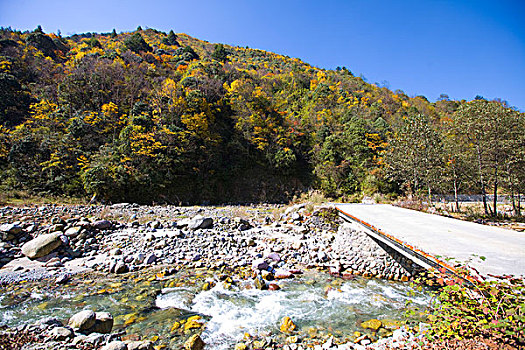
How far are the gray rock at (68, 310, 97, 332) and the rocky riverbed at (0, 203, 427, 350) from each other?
1.3 inches

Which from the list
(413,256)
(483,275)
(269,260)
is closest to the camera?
(483,275)

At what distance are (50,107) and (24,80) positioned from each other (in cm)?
656

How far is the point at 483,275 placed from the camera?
9.56 ft

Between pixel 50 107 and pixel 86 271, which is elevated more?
pixel 50 107

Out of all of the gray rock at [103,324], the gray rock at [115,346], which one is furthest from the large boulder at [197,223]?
the gray rock at [115,346]

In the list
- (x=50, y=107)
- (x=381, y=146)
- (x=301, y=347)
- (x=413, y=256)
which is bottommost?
(x=301, y=347)

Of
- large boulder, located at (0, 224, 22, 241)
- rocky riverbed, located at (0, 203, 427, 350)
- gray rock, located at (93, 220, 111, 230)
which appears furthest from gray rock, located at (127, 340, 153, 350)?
large boulder, located at (0, 224, 22, 241)

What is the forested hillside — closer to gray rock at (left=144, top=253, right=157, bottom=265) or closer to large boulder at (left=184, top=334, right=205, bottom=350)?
gray rock at (left=144, top=253, right=157, bottom=265)

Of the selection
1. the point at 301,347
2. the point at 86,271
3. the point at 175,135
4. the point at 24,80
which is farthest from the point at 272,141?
the point at 24,80

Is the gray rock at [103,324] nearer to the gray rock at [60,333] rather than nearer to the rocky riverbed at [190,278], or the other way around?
the rocky riverbed at [190,278]

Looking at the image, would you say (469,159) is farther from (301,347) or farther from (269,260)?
(301,347)

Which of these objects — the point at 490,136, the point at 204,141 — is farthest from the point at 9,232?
the point at 490,136

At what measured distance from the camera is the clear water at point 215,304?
4.12m

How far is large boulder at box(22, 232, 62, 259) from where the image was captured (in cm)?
707
